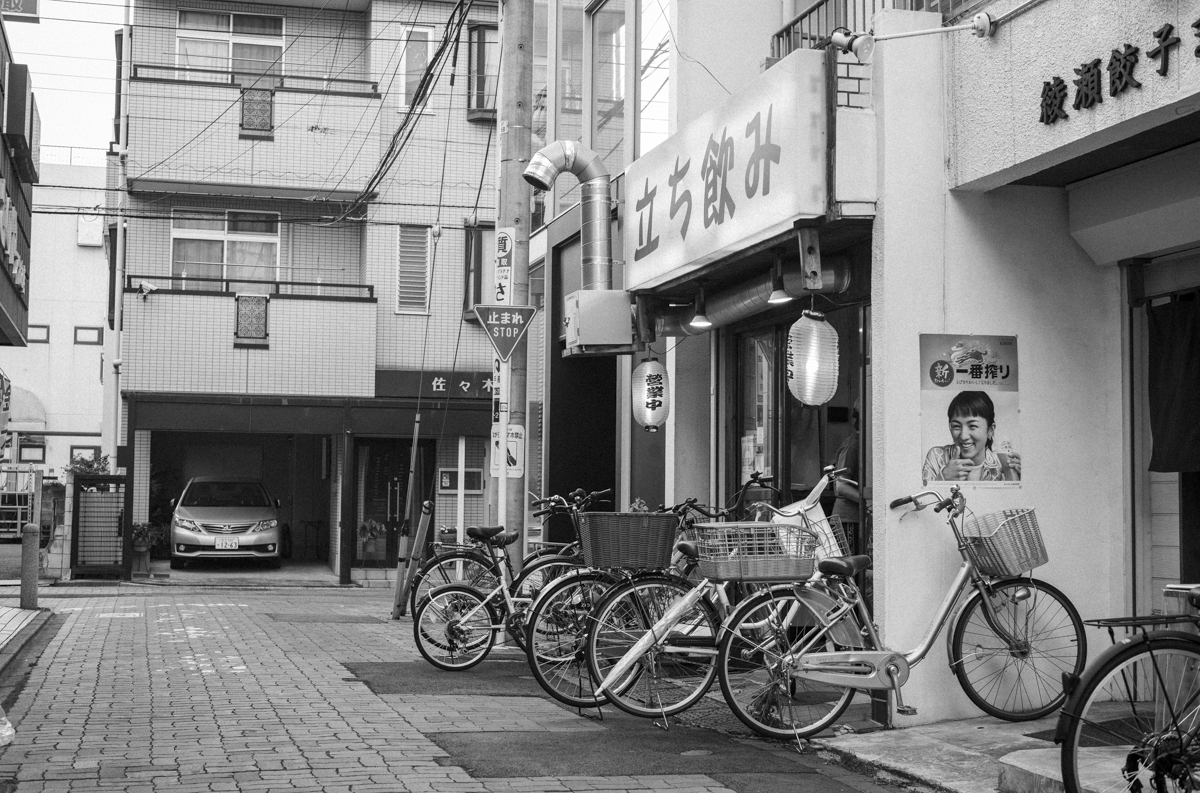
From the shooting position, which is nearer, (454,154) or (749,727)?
(749,727)

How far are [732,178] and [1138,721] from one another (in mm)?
5293

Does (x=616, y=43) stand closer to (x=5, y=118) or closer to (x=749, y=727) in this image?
(x=5, y=118)

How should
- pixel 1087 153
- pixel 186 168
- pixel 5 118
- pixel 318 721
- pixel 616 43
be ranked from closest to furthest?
pixel 1087 153, pixel 318 721, pixel 5 118, pixel 616 43, pixel 186 168

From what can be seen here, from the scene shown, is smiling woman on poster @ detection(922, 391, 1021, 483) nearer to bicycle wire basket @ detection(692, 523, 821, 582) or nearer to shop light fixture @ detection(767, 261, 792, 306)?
bicycle wire basket @ detection(692, 523, 821, 582)

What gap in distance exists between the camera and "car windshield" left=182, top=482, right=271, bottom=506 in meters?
23.8

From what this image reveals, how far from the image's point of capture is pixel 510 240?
41.5 feet

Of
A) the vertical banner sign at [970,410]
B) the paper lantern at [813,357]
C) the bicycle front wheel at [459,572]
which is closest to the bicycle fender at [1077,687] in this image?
the vertical banner sign at [970,410]

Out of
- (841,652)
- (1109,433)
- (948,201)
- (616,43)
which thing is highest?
(616,43)

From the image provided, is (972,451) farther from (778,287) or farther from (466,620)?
(466,620)

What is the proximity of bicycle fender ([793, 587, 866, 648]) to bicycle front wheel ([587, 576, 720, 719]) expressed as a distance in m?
0.66

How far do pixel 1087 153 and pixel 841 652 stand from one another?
3.06 meters

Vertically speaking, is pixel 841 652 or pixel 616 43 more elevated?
pixel 616 43

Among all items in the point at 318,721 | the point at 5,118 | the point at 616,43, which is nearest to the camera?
the point at 318,721

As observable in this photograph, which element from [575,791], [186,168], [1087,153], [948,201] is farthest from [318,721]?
[186,168]
